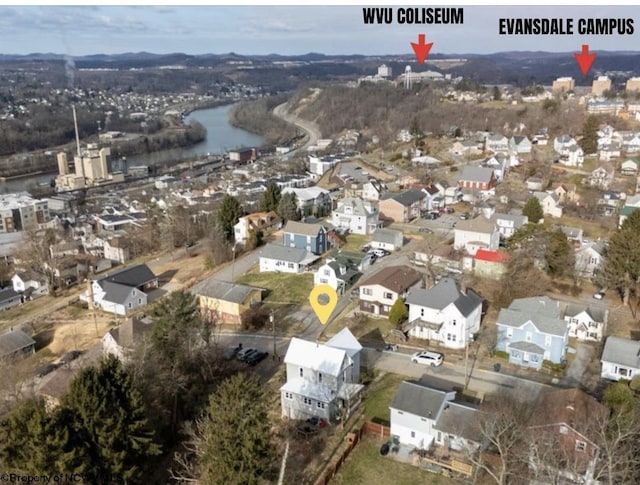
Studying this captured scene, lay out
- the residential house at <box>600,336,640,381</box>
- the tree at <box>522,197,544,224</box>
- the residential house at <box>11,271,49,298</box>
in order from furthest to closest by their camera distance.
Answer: the residential house at <box>11,271,49,298</box> < the tree at <box>522,197,544,224</box> < the residential house at <box>600,336,640,381</box>

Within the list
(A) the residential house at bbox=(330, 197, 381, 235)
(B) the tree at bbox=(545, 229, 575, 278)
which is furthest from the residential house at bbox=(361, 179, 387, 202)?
(B) the tree at bbox=(545, 229, 575, 278)

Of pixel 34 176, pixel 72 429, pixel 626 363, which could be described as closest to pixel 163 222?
pixel 72 429

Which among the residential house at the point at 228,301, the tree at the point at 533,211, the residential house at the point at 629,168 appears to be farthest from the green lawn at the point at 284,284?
the residential house at the point at 629,168

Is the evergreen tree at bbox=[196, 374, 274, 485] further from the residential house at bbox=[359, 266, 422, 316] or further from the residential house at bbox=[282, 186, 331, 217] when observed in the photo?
the residential house at bbox=[282, 186, 331, 217]

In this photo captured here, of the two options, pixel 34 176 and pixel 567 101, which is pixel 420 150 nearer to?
pixel 567 101

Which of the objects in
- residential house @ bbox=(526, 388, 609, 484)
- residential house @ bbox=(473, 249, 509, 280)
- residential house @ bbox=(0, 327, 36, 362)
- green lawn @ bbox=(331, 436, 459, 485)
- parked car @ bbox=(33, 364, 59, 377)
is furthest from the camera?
residential house @ bbox=(473, 249, 509, 280)

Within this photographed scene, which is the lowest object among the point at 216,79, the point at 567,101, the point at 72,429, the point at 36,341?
the point at 36,341

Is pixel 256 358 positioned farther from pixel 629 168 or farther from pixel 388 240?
pixel 629 168
